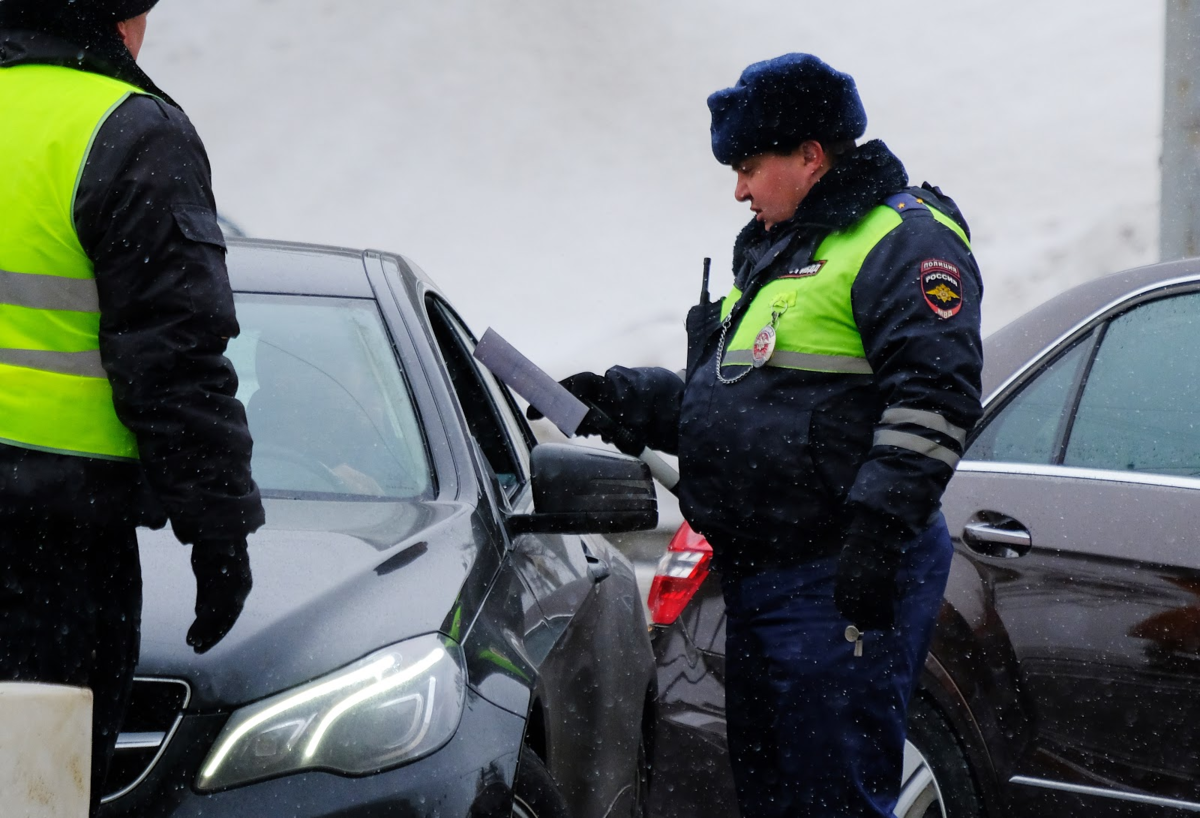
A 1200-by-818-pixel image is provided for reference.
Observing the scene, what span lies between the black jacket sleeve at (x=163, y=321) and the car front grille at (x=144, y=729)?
0.28 m

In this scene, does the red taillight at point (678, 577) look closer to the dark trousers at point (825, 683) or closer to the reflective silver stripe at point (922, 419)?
the dark trousers at point (825, 683)

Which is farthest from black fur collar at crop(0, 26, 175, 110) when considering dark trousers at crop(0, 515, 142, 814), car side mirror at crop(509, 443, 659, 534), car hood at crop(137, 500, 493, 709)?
car side mirror at crop(509, 443, 659, 534)

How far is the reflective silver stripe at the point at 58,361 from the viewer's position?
199 centimetres

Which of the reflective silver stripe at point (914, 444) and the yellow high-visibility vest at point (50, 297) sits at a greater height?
the yellow high-visibility vest at point (50, 297)

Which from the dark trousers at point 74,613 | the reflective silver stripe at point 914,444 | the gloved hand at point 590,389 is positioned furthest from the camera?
the gloved hand at point 590,389

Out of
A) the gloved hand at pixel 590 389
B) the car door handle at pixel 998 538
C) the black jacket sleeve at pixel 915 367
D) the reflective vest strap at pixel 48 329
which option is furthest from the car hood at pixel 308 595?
the car door handle at pixel 998 538

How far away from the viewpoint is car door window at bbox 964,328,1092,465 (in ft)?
11.6

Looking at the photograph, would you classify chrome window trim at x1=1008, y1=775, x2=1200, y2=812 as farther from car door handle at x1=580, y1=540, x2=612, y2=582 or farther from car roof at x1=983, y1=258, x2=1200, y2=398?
car door handle at x1=580, y1=540, x2=612, y2=582

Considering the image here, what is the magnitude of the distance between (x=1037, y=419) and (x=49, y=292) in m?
2.31

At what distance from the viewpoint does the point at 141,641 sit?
222 cm

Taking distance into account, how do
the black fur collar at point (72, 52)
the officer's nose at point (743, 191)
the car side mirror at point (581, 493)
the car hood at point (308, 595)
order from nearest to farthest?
the black fur collar at point (72, 52), the car hood at point (308, 595), the car side mirror at point (581, 493), the officer's nose at point (743, 191)

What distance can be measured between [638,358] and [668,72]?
5.83 m

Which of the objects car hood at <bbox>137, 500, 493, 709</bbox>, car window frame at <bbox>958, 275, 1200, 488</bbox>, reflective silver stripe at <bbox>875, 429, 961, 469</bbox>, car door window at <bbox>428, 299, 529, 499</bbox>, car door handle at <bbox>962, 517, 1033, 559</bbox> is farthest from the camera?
car door window at <bbox>428, 299, 529, 499</bbox>

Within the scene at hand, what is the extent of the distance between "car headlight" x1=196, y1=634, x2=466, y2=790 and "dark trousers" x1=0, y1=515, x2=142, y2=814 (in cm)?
18
